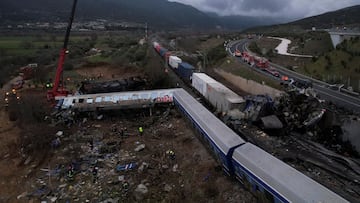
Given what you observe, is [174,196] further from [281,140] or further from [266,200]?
[281,140]

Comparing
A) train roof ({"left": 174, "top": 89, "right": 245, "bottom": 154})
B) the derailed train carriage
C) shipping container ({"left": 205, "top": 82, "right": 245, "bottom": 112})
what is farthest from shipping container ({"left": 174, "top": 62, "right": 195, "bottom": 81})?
the derailed train carriage

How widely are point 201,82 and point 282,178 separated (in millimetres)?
23401

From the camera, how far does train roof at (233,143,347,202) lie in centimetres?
1247

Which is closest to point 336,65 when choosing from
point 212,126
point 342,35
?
point 342,35

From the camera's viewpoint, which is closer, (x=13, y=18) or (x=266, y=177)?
(x=266, y=177)

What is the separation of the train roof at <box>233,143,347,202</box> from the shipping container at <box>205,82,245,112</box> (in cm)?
1095

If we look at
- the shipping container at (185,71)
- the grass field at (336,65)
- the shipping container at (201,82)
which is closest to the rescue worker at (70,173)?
the shipping container at (201,82)

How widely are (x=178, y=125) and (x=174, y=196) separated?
450 inches

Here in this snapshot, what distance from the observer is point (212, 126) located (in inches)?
→ 850

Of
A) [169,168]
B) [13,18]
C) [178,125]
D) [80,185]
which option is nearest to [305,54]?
[178,125]

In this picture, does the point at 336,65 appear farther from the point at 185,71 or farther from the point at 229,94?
the point at 229,94

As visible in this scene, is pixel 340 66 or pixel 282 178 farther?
pixel 340 66

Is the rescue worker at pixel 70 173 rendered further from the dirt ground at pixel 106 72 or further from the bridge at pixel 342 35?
the bridge at pixel 342 35

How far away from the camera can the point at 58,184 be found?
→ 20.9 metres
